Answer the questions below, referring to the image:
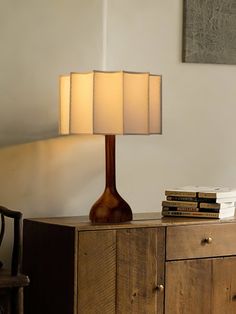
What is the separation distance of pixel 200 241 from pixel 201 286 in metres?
0.17

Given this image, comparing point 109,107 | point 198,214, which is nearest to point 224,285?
point 198,214

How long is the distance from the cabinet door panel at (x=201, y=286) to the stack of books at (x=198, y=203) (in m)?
0.20

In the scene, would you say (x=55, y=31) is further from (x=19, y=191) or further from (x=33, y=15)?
(x=19, y=191)

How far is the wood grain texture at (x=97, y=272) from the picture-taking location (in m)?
2.62

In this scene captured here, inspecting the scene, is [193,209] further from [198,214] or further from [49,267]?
[49,267]

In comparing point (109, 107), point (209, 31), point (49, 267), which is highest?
point (209, 31)

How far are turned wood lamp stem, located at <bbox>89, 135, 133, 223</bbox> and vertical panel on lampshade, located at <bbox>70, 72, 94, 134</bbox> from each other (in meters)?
0.16

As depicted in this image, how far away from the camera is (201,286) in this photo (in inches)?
114

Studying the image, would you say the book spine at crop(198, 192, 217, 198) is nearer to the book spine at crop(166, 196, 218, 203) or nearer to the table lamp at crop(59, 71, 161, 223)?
the book spine at crop(166, 196, 218, 203)

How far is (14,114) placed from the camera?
9.68 ft

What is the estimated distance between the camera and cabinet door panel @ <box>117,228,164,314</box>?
2705 millimetres

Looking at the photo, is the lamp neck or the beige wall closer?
the lamp neck

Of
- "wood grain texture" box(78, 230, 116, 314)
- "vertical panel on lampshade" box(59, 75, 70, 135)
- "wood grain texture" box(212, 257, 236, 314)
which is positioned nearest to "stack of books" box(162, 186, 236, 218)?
"wood grain texture" box(212, 257, 236, 314)

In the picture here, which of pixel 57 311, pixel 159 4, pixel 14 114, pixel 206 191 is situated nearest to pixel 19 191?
pixel 14 114
